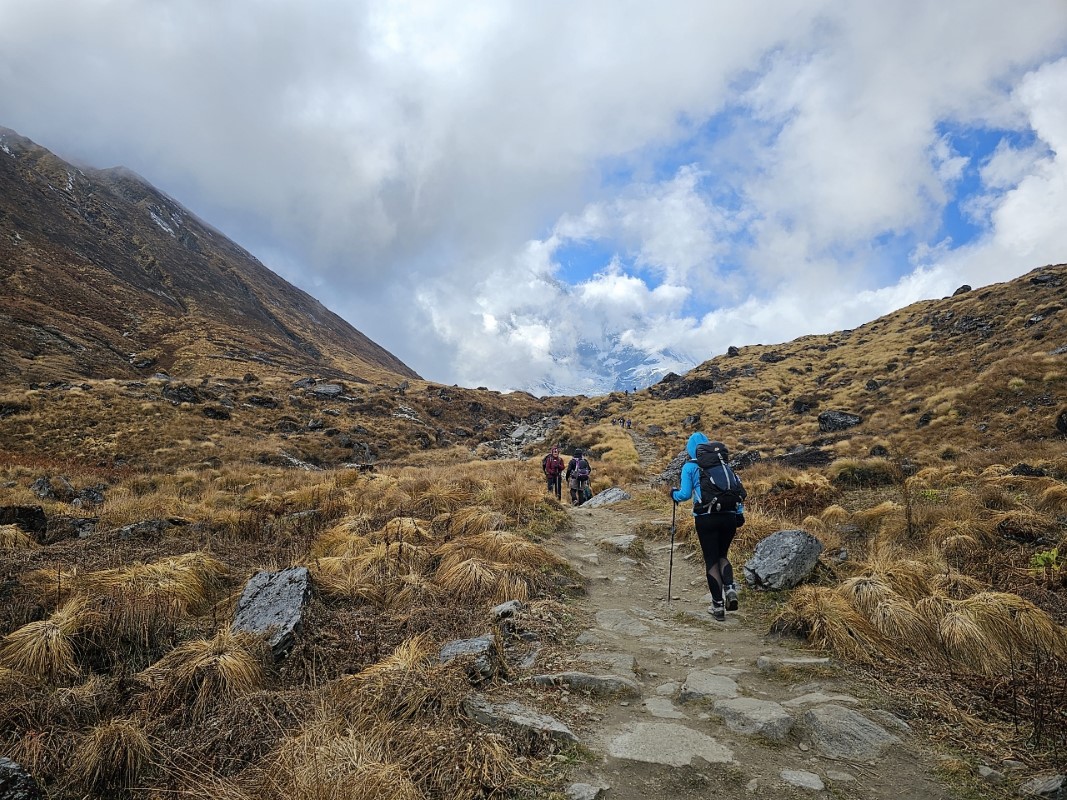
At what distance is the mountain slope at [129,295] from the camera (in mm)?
50938

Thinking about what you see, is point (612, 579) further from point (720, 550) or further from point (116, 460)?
point (116, 460)

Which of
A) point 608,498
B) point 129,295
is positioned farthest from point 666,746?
point 129,295

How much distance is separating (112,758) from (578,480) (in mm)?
15176

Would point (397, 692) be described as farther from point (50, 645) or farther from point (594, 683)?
point (50, 645)

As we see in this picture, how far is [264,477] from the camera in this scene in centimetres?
1978

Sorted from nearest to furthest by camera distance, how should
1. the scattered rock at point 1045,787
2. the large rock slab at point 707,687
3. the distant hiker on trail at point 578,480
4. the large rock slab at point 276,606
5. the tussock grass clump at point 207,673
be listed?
the scattered rock at point 1045,787
the tussock grass clump at point 207,673
the large rock slab at point 707,687
the large rock slab at point 276,606
the distant hiker on trail at point 578,480

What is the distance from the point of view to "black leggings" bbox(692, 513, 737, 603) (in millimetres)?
6832

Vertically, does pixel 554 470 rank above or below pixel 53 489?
above

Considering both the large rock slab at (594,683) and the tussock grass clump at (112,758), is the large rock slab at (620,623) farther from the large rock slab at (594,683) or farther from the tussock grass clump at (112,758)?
the tussock grass clump at (112,758)

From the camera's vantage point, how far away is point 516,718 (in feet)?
12.6

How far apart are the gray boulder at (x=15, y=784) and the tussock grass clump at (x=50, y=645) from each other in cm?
219

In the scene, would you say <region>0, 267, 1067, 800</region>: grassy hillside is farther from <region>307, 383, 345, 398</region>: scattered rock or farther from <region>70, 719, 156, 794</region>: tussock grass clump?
<region>307, 383, 345, 398</region>: scattered rock

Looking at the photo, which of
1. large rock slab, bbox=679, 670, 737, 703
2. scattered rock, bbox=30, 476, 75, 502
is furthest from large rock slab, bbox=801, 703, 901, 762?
scattered rock, bbox=30, 476, 75, 502

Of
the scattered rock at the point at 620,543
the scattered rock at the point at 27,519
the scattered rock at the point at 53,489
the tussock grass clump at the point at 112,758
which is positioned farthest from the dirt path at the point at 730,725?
the scattered rock at the point at 53,489
